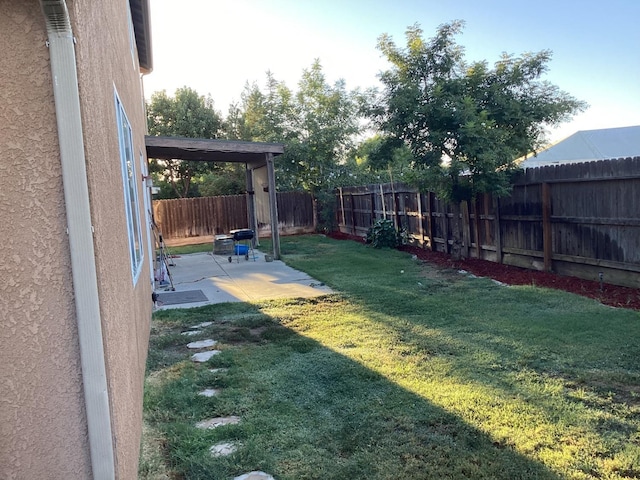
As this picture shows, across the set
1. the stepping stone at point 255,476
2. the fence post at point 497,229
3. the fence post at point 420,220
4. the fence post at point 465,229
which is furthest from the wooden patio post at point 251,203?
the stepping stone at point 255,476

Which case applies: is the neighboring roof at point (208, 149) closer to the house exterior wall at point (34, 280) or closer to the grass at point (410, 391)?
the grass at point (410, 391)

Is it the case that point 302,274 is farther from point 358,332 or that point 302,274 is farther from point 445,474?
point 445,474

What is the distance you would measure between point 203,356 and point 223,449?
206 cm

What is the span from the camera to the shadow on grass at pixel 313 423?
2.86m

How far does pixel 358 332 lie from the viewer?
18.7 ft

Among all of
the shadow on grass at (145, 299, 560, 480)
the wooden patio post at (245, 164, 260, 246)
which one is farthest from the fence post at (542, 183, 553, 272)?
the wooden patio post at (245, 164, 260, 246)

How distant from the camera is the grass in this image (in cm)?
293

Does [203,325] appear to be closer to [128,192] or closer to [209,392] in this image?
→ [209,392]

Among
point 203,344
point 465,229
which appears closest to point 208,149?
point 465,229

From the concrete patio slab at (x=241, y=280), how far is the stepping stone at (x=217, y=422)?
4238 millimetres

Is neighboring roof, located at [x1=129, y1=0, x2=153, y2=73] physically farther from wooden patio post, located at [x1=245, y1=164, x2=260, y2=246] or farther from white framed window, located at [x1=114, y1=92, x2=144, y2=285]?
white framed window, located at [x1=114, y1=92, x2=144, y2=285]

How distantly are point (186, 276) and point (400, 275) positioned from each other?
4832 mm

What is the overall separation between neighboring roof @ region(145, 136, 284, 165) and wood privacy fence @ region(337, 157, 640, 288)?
4958 millimetres

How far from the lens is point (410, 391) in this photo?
3.91m
